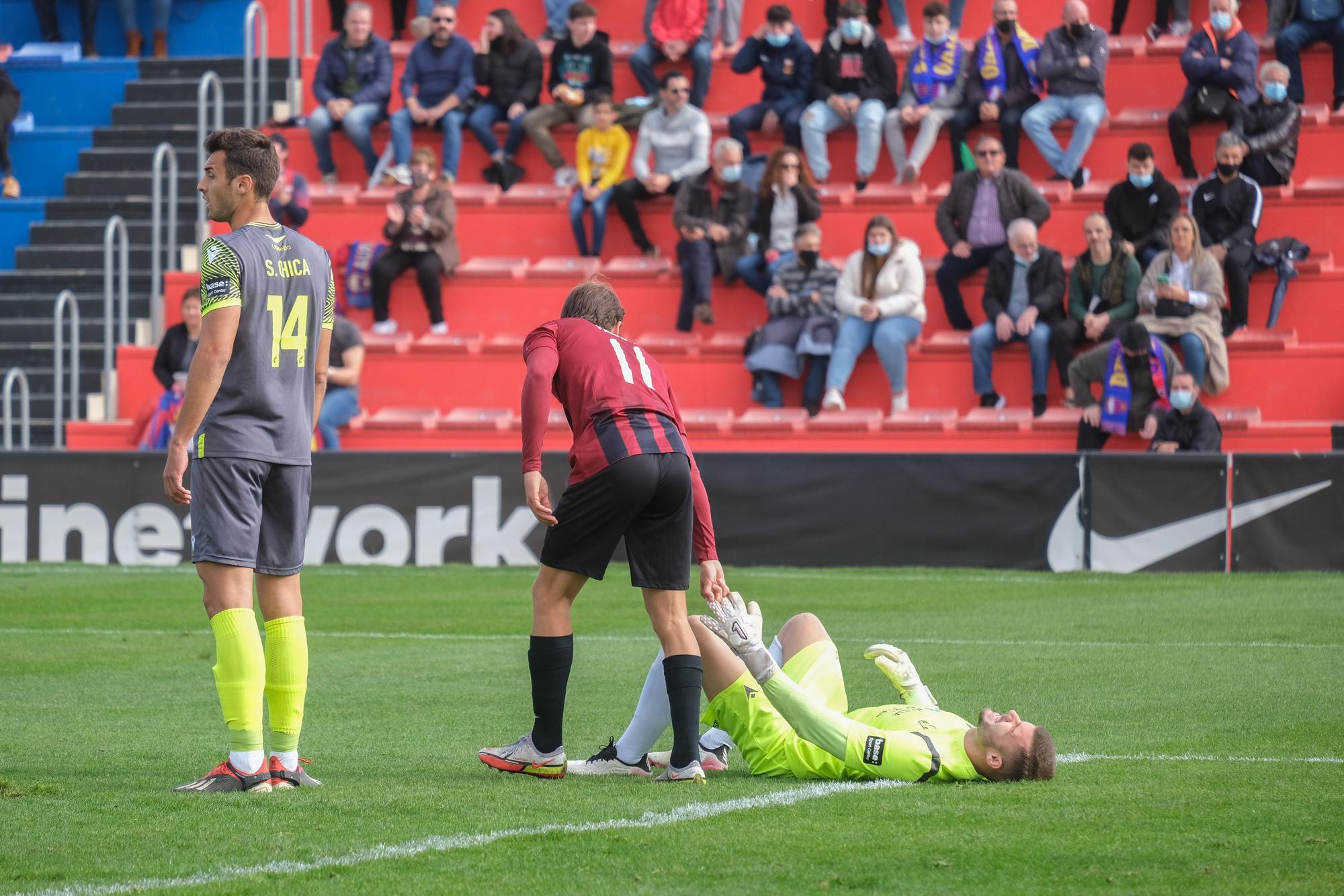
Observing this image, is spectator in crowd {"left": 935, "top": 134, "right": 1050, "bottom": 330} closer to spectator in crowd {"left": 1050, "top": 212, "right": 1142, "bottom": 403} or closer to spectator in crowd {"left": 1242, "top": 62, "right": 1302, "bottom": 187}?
spectator in crowd {"left": 1050, "top": 212, "right": 1142, "bottom": 403}

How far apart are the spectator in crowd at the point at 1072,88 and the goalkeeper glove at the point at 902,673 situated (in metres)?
13.1

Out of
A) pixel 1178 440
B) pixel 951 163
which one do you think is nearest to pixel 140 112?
pixel 951 163

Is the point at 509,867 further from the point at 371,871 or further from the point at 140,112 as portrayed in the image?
the point at 140,112

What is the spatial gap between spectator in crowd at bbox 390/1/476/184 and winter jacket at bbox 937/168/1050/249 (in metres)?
5.73

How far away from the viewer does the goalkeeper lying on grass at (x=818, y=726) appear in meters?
5.91

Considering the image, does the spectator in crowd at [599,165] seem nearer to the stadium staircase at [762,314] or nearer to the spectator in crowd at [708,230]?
the stadium staircase at [762,314]

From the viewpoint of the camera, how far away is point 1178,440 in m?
15.3

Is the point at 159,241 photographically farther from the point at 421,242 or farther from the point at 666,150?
the point at 666,150

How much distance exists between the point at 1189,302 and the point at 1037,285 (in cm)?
144

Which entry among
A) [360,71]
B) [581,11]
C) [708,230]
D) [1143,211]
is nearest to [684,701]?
[708,230]

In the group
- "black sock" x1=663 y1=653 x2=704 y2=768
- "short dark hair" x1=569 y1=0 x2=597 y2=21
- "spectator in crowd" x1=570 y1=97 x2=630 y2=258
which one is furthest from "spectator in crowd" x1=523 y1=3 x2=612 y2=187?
"black sock" x1=663 y1=653 x2=704 y2=768

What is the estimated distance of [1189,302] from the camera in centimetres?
1616

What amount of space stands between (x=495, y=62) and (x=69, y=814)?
50.7ft

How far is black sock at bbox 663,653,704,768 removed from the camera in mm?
5992
